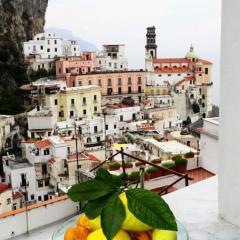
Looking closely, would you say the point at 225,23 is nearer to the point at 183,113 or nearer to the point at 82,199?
the point at 82,199

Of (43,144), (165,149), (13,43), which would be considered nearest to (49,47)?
(13,43)

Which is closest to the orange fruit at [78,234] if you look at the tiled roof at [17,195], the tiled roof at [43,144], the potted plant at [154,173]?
the potted plant at [154,173]

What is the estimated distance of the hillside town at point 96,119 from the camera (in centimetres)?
1594

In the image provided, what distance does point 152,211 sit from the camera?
43.3 inches

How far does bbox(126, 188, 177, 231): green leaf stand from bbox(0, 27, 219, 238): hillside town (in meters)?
1.31

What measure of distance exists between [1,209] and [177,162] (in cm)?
1056

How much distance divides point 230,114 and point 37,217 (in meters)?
1.16

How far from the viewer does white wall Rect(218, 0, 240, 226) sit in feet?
6.13

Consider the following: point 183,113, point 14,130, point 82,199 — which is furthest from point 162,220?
point 183,113

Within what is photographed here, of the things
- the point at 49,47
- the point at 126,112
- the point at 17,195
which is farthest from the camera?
the point at 49,47

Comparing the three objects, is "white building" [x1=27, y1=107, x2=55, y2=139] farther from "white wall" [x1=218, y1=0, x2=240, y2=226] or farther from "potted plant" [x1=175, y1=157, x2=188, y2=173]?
"white wall" [x1=218, y1=0, x2=240, y2=226]

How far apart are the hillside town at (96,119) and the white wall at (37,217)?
3 centimetres

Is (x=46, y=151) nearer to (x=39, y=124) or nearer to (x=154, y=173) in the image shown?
(x=39, y=124)

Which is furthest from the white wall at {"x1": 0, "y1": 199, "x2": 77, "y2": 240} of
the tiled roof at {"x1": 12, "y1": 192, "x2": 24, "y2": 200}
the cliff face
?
the cliff face
